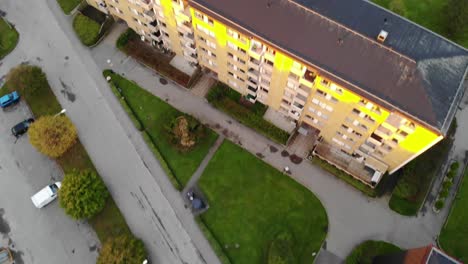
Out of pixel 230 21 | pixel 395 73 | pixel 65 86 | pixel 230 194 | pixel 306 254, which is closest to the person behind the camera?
pixel 395 73

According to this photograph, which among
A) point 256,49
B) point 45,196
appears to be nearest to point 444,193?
point 256,49

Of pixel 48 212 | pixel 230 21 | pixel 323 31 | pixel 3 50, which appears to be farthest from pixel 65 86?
pixel 323 31

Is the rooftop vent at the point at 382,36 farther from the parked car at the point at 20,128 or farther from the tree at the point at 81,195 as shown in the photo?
the parked car at the point at 20,128

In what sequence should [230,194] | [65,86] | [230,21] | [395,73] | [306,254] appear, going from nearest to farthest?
[395,73], [230,21], [306,254], [230,194], [65,86]

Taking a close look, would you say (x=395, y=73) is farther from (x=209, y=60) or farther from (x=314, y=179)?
(x=209, y=60)

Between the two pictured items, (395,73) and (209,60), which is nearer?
(395,73)

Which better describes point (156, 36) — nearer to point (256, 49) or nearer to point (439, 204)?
point (256, 49)

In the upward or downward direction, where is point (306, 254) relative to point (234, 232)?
downward
